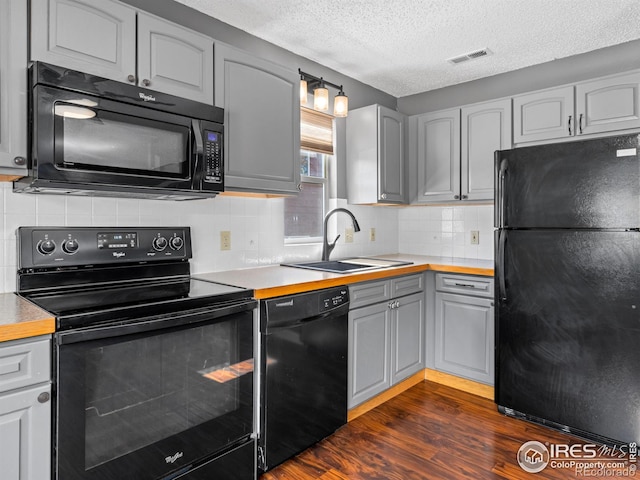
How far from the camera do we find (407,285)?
9.17 ft

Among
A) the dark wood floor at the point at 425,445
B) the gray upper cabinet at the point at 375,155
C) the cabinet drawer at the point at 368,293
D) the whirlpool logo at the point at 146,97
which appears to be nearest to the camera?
the whirlpool logo at the point at 146,97

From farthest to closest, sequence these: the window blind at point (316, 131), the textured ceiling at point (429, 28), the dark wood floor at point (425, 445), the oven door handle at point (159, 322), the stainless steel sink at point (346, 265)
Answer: the window blind at point (316, 131) < the stainless steel sink at point (346, 265) < the textured ceiling at point (429, 28) < the dark wood floor at point (425, 445) < the oven door handle at point (159, 322)

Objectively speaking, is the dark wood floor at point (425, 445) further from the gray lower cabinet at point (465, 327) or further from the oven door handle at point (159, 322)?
the oven door handle at point (159, 322)

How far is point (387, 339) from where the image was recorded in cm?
264

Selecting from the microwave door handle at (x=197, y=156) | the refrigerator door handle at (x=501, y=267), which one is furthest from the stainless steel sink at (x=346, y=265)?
the microwave door handle at (x=197, y=156)

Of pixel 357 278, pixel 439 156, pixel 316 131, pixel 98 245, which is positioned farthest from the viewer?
pixel 439 156

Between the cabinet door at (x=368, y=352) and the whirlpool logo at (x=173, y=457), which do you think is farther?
the cabinet door at (x=368, y=352)

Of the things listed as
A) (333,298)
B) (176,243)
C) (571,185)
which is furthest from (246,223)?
(571,185)

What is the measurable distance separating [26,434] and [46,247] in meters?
0.77

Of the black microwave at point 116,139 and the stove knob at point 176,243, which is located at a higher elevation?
the black microwave at point 116,139

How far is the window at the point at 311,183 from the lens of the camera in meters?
2.87

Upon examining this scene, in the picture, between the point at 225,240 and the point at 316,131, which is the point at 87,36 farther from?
the point at 316,131

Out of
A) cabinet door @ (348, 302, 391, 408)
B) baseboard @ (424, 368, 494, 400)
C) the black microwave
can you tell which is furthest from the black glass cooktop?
baseboard @ (424, 368, 494, 400)

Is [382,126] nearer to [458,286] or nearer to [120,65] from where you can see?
[458,286]
